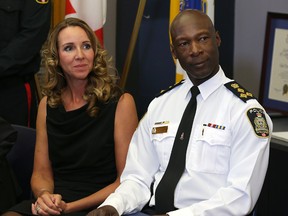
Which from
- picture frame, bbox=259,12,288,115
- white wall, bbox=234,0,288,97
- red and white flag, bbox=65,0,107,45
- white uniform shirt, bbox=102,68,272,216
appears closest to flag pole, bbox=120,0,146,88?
red and white flag, bbox=65,0,107,45

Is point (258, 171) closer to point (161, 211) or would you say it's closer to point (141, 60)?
point (161, 211)

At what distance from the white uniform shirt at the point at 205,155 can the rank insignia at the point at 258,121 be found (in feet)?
0.03

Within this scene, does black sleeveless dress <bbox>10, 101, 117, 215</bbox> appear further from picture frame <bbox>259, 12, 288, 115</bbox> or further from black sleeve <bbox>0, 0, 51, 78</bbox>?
picture frame <bbox>259, 12, 288, 115</bbox>

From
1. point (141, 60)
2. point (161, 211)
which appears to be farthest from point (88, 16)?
point (161, 211)

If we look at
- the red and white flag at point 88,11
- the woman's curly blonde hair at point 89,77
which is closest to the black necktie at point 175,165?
the woman's curly blonde hair at point 89,77

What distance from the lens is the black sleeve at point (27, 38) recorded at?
114 inches

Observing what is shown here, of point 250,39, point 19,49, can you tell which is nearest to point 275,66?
point 250,39

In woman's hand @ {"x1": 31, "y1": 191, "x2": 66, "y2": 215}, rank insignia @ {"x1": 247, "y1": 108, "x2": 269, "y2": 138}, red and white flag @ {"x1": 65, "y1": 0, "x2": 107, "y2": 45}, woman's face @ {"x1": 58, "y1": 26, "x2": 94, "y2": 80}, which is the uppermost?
red and white flag @ {"x1": 65, "y1": 0, "x2": 107, "y2": 45}

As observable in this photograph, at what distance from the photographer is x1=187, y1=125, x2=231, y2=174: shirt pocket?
6.43ft

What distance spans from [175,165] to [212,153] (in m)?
0.15

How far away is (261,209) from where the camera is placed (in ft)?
10.4

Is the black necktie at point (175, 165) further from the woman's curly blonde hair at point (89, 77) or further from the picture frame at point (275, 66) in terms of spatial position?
the picture frame at point (275, 66)

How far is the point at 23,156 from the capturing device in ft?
8.61

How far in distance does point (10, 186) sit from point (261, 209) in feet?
4.56
